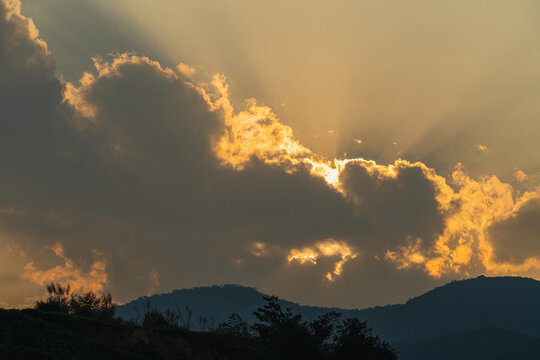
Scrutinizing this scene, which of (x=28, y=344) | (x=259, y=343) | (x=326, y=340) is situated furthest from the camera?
(x=326, y=340)

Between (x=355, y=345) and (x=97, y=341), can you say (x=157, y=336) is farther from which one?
(x=355, y=345)

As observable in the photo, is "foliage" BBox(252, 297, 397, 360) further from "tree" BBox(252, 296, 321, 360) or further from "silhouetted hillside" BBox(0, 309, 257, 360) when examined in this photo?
"silhouetted hillside" BBox(0, 309, 257, 360)

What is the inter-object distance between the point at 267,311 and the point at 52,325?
21427 millimetres

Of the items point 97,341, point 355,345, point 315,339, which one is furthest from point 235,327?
point 97,341

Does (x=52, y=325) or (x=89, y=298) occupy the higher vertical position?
(x=89, y=298)

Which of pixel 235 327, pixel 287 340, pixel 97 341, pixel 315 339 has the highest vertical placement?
pixel 235 327

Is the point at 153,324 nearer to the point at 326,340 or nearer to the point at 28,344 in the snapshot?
the point at 28,344

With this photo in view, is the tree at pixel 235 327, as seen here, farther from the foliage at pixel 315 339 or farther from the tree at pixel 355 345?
the tree at pixel 355 345

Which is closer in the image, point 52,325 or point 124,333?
point 52,325

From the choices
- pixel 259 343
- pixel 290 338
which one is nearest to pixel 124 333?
pixel 259 343

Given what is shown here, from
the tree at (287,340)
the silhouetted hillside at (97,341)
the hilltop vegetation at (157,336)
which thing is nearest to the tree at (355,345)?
the hilltop vegetation at (157,336)

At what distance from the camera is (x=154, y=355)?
31.2m

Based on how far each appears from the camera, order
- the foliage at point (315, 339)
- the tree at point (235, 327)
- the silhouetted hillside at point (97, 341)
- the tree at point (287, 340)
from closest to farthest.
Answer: the silhouetted hillside at point (97, 341) → the tree at point (287, 340) → the foliage at point (315, 339) → the tree at point (235, 327)

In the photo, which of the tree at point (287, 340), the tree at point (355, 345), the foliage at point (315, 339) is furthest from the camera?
the tree at point (355, 345)
